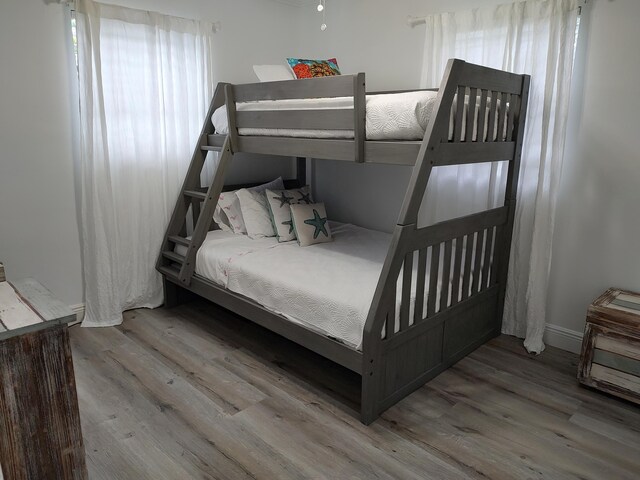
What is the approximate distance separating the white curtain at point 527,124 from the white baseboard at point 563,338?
0.12 metres

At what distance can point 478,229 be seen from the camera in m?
2.66

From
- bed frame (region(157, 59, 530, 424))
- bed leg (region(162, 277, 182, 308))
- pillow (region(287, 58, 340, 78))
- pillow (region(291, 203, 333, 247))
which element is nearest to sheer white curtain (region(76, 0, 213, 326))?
bed leg (region(162, 277, 182, 308))

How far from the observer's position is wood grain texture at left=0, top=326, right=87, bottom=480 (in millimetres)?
1172

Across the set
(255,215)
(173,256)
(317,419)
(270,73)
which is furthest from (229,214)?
(317,419)

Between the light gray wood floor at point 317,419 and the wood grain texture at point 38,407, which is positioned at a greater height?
the wood grain texture at point 38,407

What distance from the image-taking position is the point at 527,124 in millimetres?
2768

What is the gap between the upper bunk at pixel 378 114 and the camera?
211cm

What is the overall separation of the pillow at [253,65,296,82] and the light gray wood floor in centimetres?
174

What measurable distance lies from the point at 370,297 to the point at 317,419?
0.61 m

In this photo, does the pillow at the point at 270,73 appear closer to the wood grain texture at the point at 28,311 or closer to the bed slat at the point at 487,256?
the bed slat at the point at 487,256

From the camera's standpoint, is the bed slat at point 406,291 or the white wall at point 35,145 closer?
the bed slat at point 406,291

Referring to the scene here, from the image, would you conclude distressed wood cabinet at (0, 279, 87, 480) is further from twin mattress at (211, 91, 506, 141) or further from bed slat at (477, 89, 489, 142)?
bed slat at (477, 89, 489, 142)

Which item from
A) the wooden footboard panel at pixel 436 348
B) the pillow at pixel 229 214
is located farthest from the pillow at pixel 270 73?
the wooden footboard panel at pixel 436 348

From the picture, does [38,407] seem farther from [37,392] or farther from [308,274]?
[308,274]
